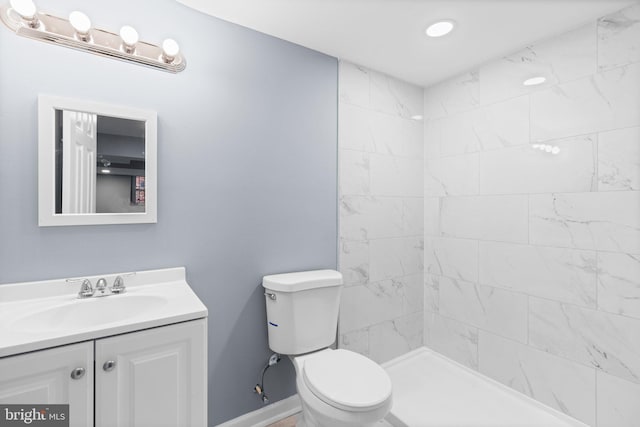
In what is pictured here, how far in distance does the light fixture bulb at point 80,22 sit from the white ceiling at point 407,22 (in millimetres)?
455

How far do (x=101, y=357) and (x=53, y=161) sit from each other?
85 cm

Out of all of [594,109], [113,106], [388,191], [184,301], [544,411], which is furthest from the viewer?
[388,191]

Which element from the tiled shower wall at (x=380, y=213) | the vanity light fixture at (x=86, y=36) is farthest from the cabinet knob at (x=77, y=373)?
the tiled shower wall at (x=380, y=213)

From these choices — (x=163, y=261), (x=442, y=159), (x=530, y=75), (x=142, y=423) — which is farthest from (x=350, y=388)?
(x=530, y=75)

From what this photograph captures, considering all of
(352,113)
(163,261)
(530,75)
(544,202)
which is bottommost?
(163,261)

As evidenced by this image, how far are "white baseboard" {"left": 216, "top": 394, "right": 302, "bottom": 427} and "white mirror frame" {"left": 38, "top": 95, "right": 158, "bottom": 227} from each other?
1.20m

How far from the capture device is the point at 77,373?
3.09 feet

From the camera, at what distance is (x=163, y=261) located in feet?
4.95

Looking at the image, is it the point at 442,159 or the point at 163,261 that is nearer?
the point at 163,261

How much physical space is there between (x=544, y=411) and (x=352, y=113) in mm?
2208

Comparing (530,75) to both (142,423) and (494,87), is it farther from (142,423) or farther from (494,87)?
(142,423)

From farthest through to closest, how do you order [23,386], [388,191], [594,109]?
[388,191] → [594,109] → [23,386]

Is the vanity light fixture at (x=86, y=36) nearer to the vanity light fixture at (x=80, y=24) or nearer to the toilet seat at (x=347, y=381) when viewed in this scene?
the vanity light fixture at (x=80, y=24)

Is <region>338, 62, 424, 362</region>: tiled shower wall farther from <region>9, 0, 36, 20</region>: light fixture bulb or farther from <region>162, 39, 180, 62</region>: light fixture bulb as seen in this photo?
<region>9, 0, 36, 20</region>: light fixture bulb
